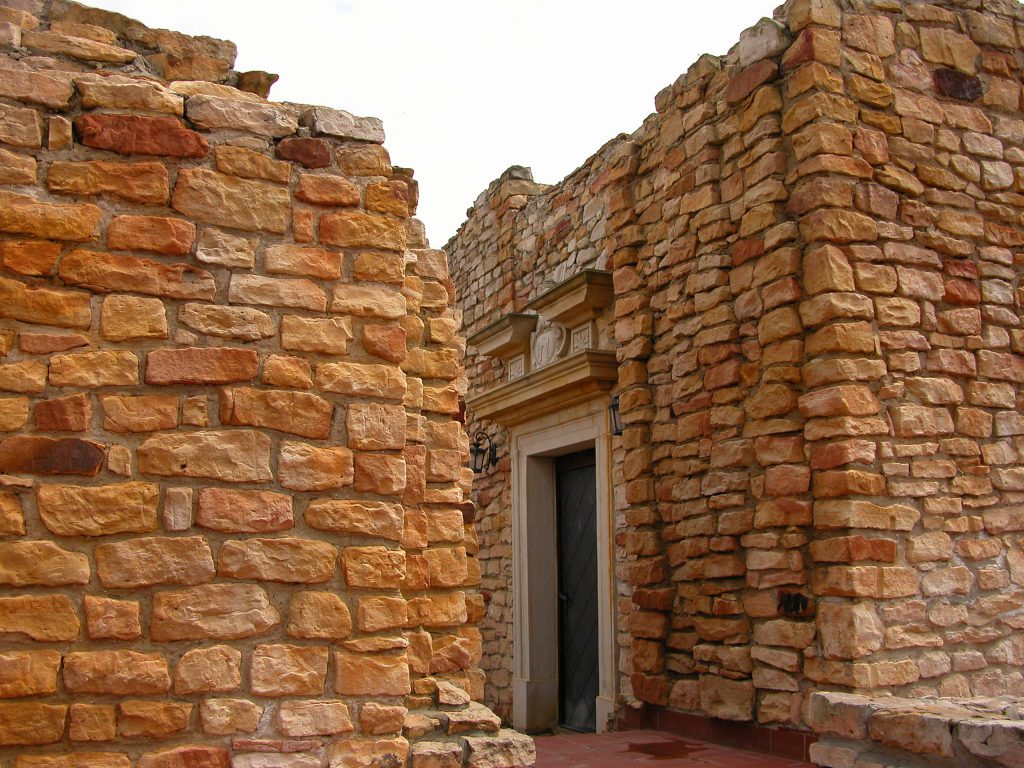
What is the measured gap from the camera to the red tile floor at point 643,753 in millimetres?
4863

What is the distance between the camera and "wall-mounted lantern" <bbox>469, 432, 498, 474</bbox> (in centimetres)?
847

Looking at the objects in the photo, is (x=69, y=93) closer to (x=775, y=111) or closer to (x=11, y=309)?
(x=11, y=309)

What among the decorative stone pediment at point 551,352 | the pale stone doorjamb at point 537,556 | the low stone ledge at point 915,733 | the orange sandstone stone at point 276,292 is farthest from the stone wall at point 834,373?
the orange sandstone stone at point 276,292

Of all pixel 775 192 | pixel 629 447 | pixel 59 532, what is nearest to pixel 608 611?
pixel 629 447

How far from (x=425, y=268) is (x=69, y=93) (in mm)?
1448

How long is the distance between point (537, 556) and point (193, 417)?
508cm

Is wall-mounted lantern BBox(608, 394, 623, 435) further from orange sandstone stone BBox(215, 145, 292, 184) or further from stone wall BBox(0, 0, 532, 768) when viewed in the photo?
orange sandstone stone BBox(215, 145, 292, 184)

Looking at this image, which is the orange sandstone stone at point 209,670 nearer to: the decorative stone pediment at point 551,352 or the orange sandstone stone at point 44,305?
the orange sandstone stone at point 44,305

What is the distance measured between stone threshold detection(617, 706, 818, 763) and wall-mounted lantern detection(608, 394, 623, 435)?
1.70m

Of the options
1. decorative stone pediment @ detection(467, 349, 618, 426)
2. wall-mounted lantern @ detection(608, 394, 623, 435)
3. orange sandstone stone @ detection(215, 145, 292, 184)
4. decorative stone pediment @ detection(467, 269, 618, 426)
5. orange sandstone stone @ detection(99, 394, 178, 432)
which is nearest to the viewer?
orange sandstone stone @ detection(99, 394, 178, 432)

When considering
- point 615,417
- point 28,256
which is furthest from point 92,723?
point 615,417

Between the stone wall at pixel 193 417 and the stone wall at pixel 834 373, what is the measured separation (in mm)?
2131

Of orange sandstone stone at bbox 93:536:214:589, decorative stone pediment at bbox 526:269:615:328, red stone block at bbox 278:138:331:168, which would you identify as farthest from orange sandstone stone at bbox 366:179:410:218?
decorative stone pediment at bbox 526:269:615:328

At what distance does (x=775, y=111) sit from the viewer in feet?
17.3
